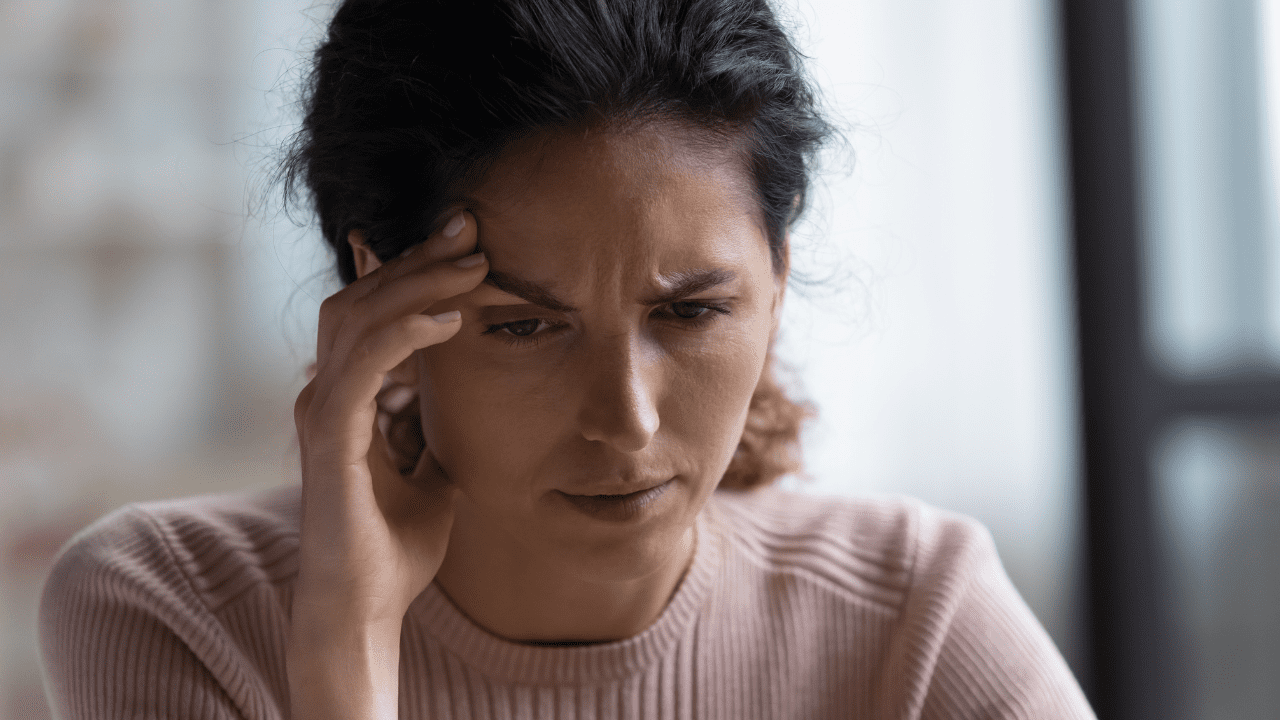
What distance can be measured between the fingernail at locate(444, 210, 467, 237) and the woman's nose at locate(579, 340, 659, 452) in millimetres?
148

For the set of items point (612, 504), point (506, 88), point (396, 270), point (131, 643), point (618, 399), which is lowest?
point (131, 643)

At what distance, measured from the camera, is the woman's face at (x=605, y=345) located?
2.69 ft

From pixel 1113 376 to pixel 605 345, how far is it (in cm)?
196

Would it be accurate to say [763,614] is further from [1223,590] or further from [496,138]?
[1223,590]

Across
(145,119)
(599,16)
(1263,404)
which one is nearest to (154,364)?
(145,119)

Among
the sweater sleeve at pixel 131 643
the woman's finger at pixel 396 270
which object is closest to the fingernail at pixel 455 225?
the woman's finger at pixel 396 270

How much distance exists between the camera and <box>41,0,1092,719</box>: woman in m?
0.83

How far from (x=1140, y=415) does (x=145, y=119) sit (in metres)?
2.42

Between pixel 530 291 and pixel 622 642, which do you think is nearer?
pixel 530 291

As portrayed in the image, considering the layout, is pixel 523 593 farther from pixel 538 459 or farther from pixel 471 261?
pixel 471 261

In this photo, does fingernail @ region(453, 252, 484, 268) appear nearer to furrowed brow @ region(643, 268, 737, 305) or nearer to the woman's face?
the woman's face

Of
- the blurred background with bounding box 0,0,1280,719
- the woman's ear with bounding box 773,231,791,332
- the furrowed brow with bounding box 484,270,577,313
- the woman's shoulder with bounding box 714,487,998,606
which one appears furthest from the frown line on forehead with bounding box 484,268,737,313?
the blurred background with bounding box 0,0,1280,719

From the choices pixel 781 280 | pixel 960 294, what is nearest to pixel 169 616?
pixel 781 280

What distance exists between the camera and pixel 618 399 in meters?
0.84
